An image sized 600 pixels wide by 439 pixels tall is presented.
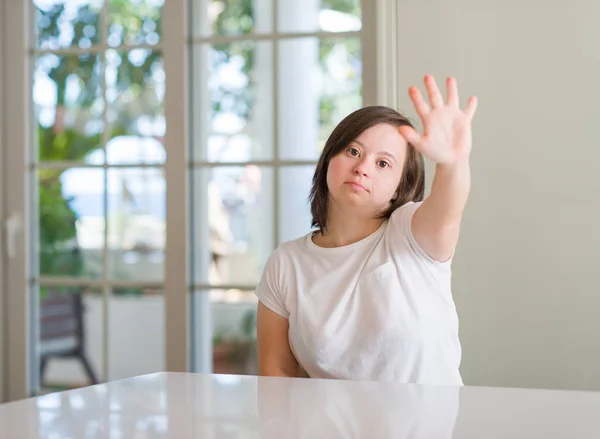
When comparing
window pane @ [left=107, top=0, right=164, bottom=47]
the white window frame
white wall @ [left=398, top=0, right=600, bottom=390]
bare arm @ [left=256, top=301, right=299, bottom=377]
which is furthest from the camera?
window pane @ [left=107, top=0, right=164, bottom=47]

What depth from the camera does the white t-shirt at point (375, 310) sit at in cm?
148

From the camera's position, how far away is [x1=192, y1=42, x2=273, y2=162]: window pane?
2.94 metres

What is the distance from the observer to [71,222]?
10.6ft

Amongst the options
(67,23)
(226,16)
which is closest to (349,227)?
(226,16)

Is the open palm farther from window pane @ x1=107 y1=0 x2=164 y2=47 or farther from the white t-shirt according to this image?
window pane @ x1=107 y1=0 x2=164 y2=47

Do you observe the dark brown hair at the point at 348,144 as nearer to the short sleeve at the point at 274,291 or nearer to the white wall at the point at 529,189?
the short sleeve at the point at 274,291

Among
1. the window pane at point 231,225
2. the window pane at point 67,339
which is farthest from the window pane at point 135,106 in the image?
the window pane at point 67,339

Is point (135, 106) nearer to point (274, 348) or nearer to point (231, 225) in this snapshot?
point (231, 225)

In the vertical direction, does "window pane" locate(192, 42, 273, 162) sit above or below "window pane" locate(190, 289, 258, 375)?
above

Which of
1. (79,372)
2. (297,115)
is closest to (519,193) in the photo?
(297,115)

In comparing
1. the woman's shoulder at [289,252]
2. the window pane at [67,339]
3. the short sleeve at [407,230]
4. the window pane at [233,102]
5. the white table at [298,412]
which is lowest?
the window pane at [67,339]

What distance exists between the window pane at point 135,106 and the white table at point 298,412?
82.8 inches

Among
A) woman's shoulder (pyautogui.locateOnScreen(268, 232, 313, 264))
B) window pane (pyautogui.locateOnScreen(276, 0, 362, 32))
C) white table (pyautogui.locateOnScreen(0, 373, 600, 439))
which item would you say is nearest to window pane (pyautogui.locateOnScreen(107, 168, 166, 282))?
window pane (pyautogui.locateOnScreen(276, 0, 362, 32))

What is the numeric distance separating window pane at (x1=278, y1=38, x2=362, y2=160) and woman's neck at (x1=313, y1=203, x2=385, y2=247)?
1.24m
